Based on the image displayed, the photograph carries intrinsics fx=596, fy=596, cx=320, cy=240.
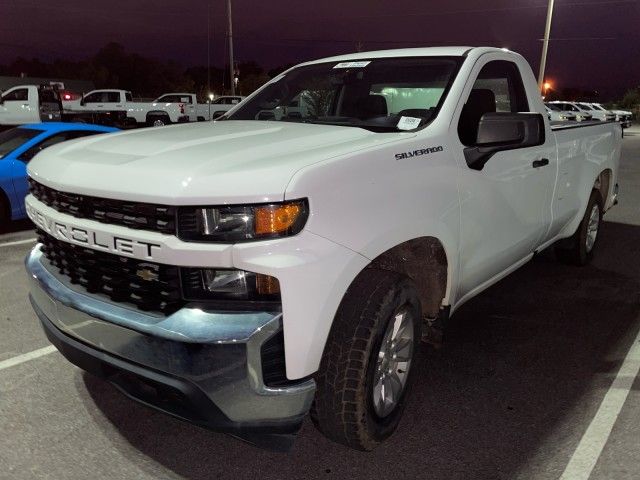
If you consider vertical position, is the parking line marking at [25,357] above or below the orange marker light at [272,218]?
below

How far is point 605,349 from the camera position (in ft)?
13.2

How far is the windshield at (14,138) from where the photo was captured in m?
7.30

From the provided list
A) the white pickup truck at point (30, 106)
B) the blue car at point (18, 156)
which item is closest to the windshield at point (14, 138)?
Answer: the blue car at point (18, 156)

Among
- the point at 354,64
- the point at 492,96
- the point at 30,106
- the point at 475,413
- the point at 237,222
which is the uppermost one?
the point at 354,64

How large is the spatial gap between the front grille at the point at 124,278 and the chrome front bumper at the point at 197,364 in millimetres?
45

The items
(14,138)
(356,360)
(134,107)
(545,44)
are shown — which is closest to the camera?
(356,360)

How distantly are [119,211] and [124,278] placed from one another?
261 mm

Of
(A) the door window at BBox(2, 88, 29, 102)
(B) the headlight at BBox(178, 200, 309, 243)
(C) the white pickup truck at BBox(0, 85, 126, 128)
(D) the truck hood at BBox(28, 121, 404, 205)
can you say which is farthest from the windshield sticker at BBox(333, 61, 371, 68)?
(A) the door window at BBox(2, 88, 29, 102)

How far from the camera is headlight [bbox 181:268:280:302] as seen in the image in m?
2.14

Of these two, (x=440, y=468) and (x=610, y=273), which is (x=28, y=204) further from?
(x=610, y=273)

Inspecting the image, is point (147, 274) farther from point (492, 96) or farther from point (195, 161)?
point (492, 96)

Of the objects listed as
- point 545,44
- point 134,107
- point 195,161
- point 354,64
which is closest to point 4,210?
point 354,64

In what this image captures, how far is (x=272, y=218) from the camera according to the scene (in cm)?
214

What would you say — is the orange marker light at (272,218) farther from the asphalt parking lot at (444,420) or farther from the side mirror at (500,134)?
the side mirror at (500,134)
